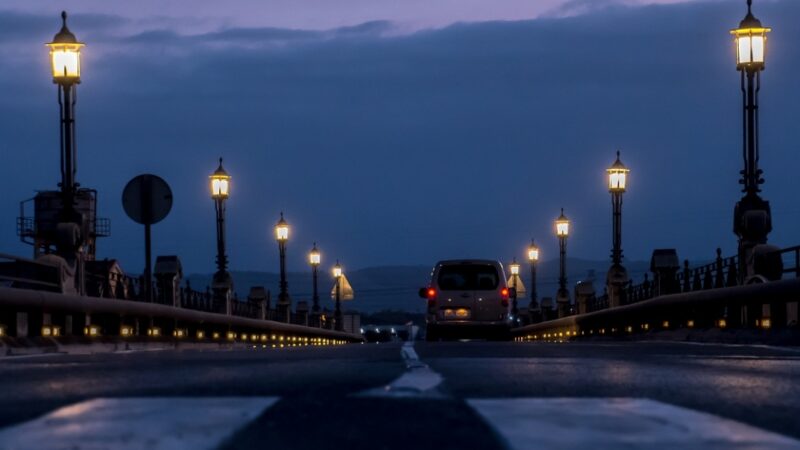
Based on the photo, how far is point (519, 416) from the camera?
5.42 meters

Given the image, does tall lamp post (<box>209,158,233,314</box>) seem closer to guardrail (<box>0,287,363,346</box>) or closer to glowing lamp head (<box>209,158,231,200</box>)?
glowing lamp head (<box>209,158,231,200</box>)

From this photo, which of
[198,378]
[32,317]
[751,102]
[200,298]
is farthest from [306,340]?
[198,378]

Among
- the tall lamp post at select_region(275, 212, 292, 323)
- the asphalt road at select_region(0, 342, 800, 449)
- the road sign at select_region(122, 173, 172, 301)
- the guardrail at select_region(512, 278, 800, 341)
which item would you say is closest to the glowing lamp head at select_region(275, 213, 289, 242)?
the tall lamp post at select_region(275, 212, 292, 323)

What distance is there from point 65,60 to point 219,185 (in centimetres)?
1758

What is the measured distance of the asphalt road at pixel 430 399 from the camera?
188 inches

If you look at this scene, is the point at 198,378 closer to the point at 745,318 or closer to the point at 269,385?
the point at 269,385

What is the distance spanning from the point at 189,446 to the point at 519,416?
1498 mm

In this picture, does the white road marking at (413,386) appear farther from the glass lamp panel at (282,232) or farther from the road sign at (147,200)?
the glass lamp panel at (282,232)

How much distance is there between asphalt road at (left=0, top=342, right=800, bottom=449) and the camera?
477 cm

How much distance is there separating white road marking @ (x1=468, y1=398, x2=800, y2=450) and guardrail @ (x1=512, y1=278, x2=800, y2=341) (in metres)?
11.9

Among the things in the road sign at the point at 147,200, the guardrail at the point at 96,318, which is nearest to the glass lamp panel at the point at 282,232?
the guardrail at the point at 96,318

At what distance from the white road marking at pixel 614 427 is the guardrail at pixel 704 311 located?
11.9m

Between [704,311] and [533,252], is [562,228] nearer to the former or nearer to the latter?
[533,252]

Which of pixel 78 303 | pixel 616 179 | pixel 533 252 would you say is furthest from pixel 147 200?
pixel 533 252
